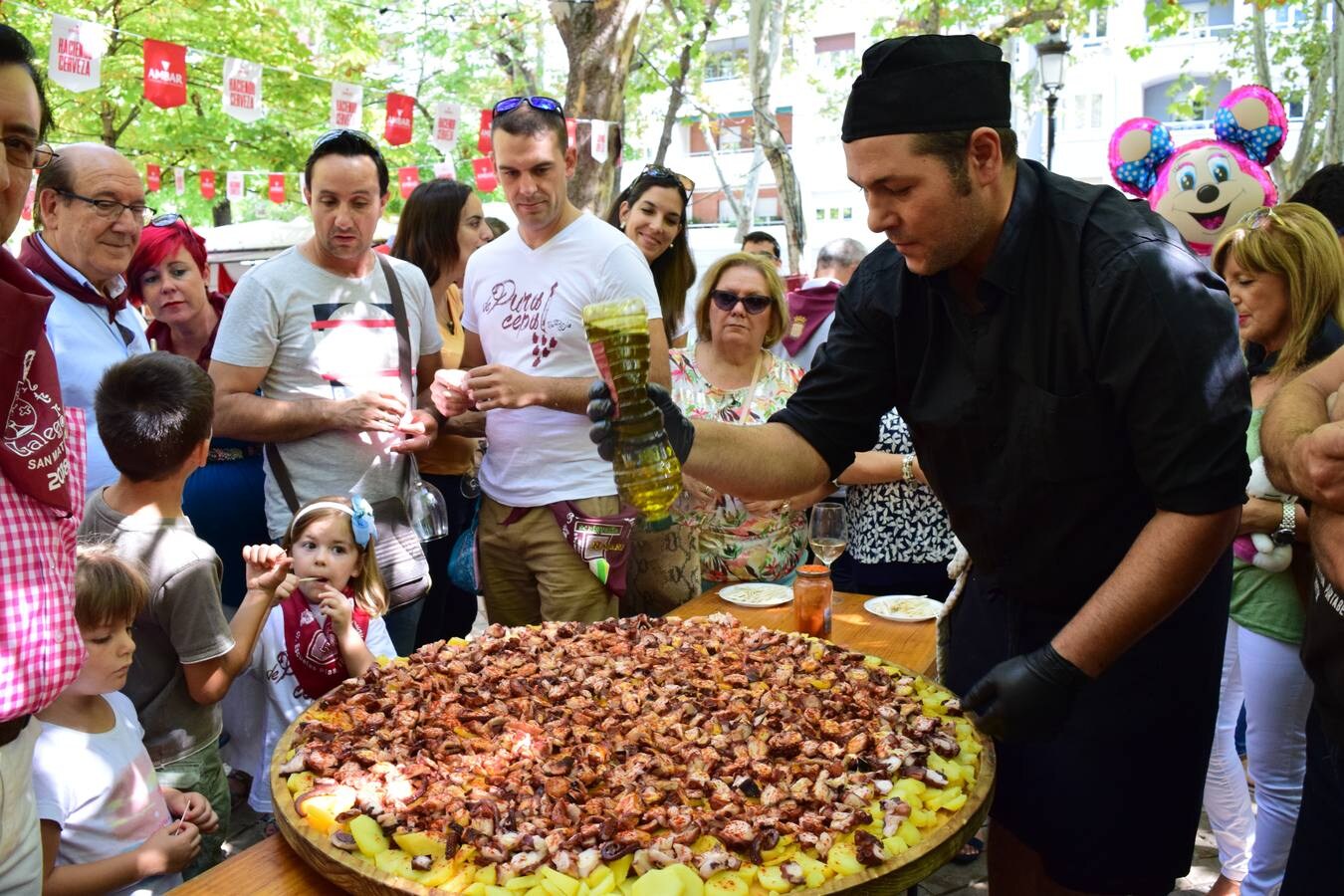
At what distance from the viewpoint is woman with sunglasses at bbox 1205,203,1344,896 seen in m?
3.05

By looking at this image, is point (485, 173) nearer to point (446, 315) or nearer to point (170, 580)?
point (446, 315)

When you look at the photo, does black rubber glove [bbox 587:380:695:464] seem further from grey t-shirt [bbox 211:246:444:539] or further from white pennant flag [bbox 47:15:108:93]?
white pennant flag [bbox 47:15:108:93]

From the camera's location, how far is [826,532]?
3295 mm

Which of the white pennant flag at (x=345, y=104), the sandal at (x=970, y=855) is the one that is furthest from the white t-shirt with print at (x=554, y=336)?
the white pennant flag at (x=345, y=104)

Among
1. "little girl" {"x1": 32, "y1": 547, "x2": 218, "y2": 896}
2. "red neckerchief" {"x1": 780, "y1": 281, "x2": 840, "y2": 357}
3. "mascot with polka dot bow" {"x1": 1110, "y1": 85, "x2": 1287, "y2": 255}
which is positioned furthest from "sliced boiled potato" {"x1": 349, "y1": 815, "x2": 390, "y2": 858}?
"mascot with polka dot bow" {"x1": 1110, "y1": 85, "x2": 1287, "y2": 255}

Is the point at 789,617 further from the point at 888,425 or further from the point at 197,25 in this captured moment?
the point at 197,25

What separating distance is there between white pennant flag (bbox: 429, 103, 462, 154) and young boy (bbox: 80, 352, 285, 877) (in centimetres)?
961

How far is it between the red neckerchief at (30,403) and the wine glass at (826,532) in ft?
7.07

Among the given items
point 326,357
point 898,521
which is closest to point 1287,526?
point 898,521

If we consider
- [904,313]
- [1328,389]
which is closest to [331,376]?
[904,313]

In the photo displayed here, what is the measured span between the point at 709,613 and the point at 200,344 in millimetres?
2303

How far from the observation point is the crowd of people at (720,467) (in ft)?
6.24

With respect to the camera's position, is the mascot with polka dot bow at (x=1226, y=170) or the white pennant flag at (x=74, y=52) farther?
the white pennant flag at (x=74, y=52)

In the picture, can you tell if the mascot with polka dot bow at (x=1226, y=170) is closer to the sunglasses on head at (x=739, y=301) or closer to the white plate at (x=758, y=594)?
the sunglasses on head at (x=739, y=301)
